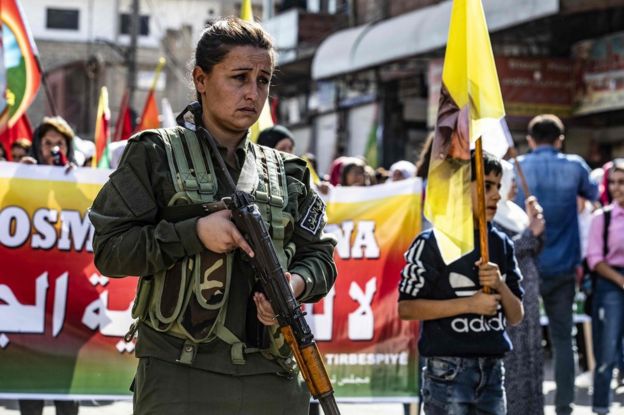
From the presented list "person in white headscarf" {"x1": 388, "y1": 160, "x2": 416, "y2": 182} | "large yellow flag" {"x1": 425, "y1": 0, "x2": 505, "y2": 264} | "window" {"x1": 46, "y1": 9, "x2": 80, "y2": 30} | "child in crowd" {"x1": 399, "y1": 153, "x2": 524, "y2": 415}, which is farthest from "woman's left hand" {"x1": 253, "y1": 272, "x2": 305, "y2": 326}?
"window" {"x1": 46, "y1": 9, "x2": 80, "y2": 30}

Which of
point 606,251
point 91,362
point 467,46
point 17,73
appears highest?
point 17,73

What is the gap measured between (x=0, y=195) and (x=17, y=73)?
7.52 ft

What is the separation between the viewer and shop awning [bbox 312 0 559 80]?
16.4 metres

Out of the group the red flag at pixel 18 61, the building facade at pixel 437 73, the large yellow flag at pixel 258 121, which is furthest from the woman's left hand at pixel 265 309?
the building facade at pixel 437 73

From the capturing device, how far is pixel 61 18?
56375 mm

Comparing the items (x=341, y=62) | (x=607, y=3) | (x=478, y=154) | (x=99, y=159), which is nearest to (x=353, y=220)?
(x=478, y=154)

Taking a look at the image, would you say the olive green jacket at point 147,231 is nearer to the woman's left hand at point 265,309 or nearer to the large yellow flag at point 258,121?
the woman's left hand at point 265,309

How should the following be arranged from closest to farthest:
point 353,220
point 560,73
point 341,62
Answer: point 353,220, point 560,73, point 341,62

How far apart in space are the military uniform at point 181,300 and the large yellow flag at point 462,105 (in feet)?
7.82

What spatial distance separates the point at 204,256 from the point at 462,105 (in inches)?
107

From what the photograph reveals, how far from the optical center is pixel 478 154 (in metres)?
5.36

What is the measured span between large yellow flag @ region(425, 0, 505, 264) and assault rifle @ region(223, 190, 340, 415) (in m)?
2.44

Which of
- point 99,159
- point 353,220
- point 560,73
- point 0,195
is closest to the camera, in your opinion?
point 0,195

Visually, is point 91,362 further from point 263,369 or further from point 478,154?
point 263,369
